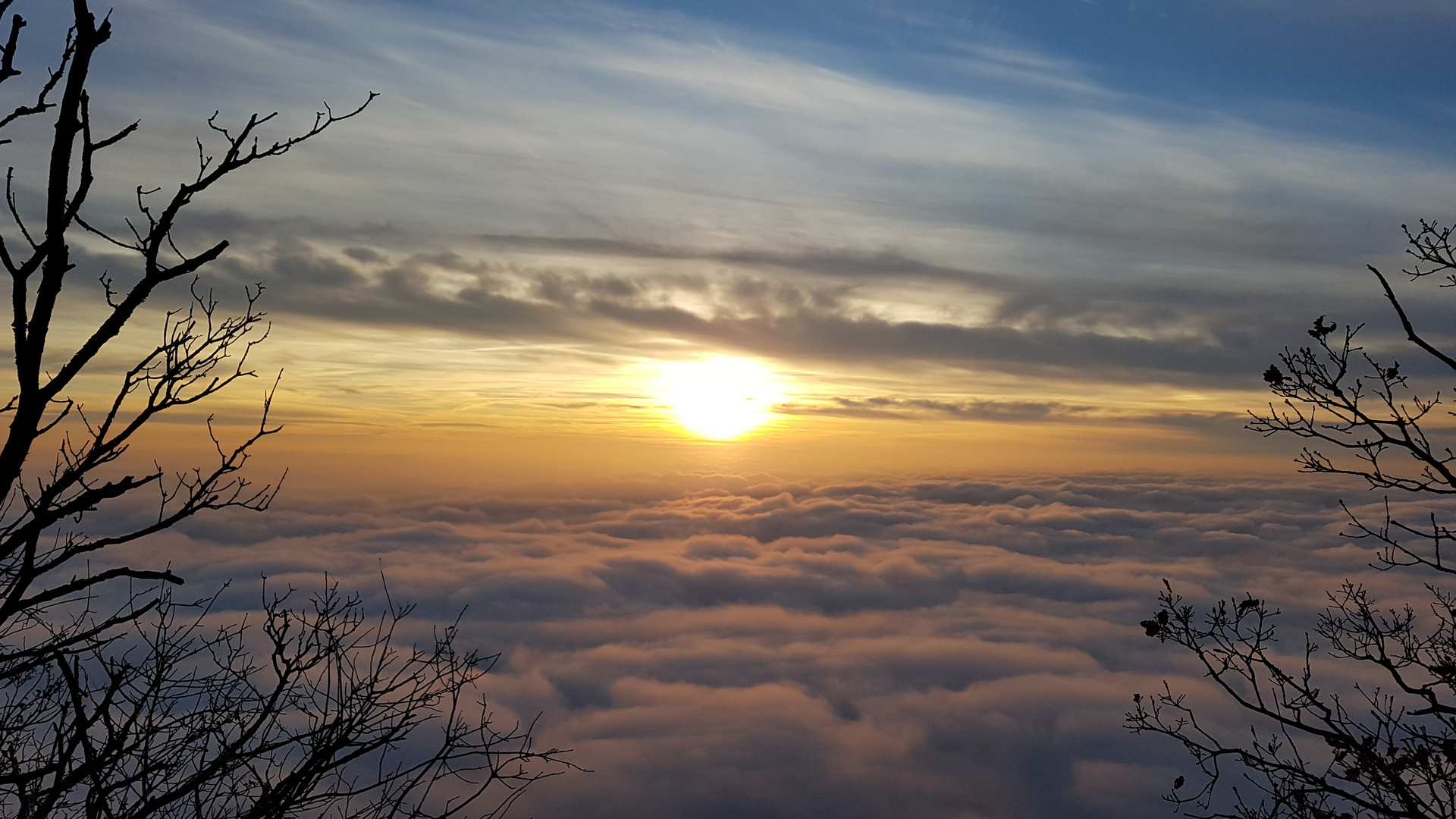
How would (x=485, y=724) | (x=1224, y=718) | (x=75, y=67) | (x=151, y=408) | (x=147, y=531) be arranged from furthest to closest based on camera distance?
(x=1224, y=718), (x=485, y=724), (x=147, y=531), (x=151, y=408), (x=75, y=67)

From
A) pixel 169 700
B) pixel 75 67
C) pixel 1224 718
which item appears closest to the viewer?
pixel 75 67

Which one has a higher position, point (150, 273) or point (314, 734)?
point (150, 273)

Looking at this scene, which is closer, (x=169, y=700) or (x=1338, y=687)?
(x=169, y=700)

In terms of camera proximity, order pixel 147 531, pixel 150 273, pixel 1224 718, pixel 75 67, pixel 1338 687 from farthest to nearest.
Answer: pixel 1224 718, pixel 1338 687, pixel 147 531, pixel 150 273, pixel 75 67

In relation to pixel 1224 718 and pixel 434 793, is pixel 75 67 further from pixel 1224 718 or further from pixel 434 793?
pixel 1224 718

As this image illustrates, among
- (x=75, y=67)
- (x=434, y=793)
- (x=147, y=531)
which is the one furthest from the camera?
(x=434, y=793)

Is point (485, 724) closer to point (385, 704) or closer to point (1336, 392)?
point (385, 704)

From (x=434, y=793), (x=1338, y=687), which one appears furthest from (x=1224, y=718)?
(x=434, y=793)

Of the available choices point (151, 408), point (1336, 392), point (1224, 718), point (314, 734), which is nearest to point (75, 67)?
point (151, 408)

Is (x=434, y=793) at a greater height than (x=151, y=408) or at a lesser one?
lesser
